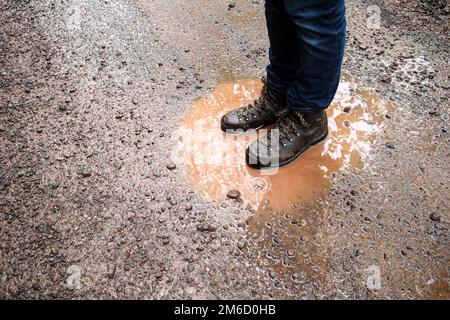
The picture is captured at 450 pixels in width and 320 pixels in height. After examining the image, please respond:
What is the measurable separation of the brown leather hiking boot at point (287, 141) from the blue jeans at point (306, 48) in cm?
12

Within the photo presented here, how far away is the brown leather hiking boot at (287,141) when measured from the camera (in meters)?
1.65

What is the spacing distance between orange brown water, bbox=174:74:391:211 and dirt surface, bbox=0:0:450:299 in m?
0.06

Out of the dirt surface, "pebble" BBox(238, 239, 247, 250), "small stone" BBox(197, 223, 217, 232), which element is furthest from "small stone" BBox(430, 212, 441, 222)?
"small stone" BBox(197, 223, 217, 232)

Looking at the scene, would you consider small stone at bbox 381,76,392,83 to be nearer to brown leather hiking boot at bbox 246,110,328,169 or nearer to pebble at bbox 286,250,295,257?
brown leather hiking boot at bbox 246,110,328,169

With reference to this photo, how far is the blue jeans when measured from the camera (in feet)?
4.05

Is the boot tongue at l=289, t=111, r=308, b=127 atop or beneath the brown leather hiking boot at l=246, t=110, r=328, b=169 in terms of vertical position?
atop

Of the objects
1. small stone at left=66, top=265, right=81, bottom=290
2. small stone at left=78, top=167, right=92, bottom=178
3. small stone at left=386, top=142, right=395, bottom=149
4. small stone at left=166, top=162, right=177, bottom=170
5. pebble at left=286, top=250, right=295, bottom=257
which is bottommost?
pebble at left=286, top=250, right=295, bottom=257

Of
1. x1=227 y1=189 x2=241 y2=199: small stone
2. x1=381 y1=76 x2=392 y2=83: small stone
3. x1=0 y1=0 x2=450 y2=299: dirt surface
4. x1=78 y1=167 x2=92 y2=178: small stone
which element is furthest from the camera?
x1=381 y1=76 x2=392 y2=83: small stone

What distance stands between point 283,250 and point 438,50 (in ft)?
5.42

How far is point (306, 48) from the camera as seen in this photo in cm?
132
